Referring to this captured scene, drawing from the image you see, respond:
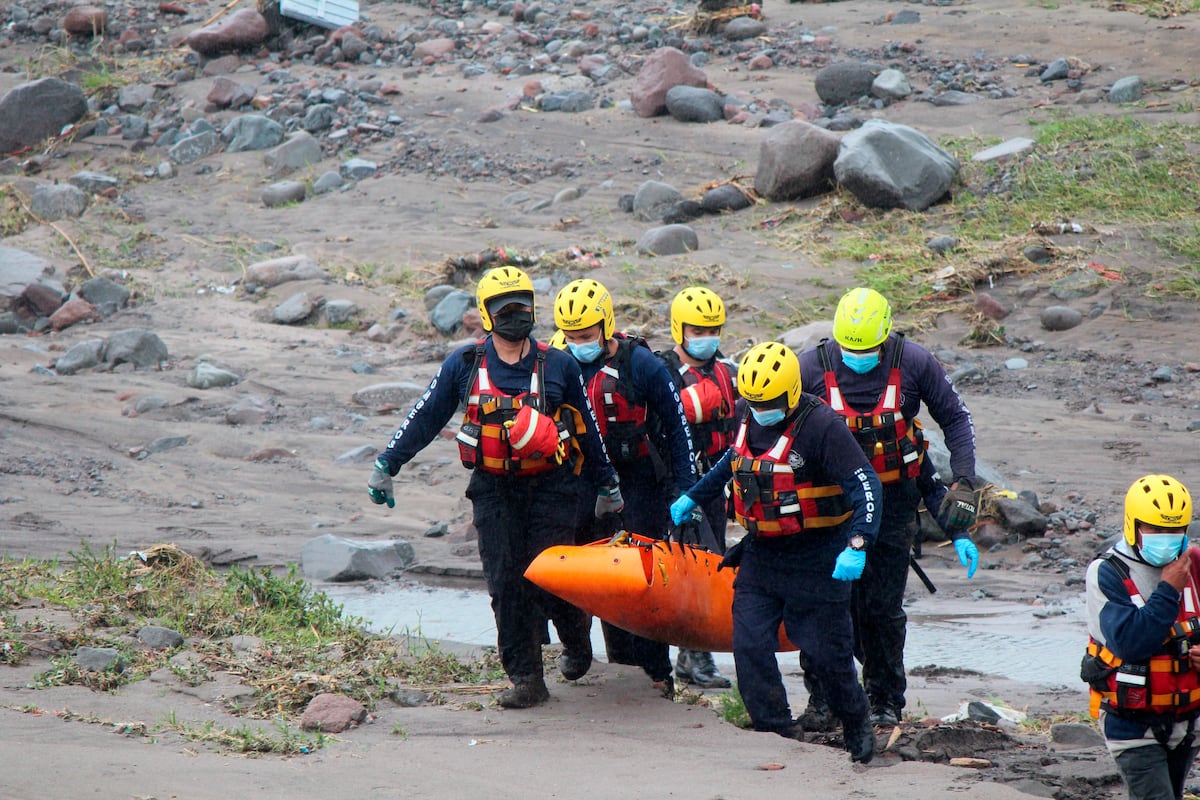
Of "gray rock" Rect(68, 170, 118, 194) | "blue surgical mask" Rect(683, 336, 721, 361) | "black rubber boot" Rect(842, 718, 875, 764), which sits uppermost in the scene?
"blue surgical mask" Rect(683, 336, 721, 361)

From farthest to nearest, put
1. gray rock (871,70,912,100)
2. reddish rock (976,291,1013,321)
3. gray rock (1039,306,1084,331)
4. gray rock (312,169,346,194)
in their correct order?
gray rock (312,169,346,194), gray rock (871,70,912,100), reddish rock (976,291,1013,321), gray rock (1039,306,1084,331)

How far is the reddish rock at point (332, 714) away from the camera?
561 centimetres

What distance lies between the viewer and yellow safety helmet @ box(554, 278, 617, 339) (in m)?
6.07

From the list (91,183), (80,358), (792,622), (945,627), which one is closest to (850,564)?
(792,622)

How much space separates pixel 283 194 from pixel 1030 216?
10076mm

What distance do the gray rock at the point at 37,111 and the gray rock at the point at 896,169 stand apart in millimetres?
13359

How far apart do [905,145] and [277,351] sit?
23.8 ft

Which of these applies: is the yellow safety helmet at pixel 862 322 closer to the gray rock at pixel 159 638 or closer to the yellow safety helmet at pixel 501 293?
the yellow safety helmet at pixel 501 293

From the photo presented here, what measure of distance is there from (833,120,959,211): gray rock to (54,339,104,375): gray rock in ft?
27.3

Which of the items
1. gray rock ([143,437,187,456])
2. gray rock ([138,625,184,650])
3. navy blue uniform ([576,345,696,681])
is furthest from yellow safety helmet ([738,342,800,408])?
gray rock ([143,437,187,456])

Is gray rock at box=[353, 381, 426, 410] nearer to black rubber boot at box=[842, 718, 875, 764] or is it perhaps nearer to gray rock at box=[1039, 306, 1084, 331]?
gray rock at box=[1039, 306, 1084, 331]

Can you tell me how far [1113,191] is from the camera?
44.8 ft

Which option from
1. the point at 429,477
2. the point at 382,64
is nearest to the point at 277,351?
the point at 429,477

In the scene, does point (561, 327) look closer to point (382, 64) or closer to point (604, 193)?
point (604, 193)
